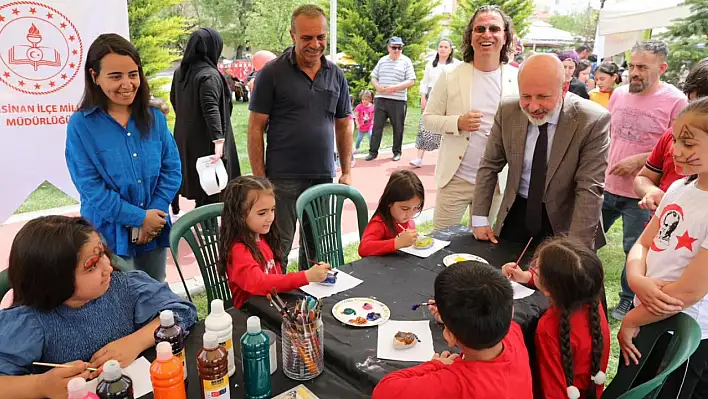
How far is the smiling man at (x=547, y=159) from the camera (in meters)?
2.27

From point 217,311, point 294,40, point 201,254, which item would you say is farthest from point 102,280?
point 294,40

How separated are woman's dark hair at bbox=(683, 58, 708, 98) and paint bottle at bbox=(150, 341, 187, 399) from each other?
2811mm

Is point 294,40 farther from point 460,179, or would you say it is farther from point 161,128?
point 460,179

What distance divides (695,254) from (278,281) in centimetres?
144

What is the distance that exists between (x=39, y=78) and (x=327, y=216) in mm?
1885

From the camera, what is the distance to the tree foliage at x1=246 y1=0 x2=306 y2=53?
641 inches

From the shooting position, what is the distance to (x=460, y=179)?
10.1 ft

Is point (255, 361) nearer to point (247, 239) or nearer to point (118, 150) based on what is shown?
point (247, 239)

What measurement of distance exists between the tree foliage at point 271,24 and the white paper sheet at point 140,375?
51.8 ft

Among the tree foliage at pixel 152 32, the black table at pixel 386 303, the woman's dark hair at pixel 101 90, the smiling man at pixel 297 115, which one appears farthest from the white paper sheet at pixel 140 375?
the tree foliage at pixel 152 32

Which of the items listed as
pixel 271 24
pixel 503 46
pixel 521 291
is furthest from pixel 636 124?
pixel 271 24

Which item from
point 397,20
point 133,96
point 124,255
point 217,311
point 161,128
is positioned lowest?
point 124,255

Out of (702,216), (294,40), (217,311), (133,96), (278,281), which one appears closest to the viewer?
(217,311)

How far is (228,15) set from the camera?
696 inches
